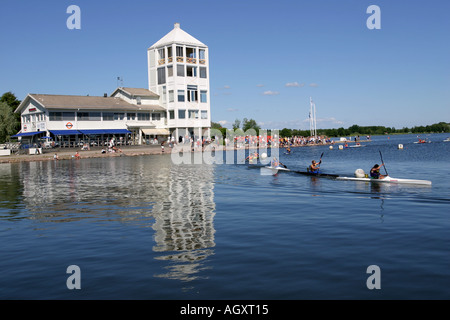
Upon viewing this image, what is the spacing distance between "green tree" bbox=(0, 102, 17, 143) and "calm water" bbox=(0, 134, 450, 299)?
57.8 meters

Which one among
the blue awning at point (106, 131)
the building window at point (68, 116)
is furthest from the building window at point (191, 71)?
the building window at point (68, 116)

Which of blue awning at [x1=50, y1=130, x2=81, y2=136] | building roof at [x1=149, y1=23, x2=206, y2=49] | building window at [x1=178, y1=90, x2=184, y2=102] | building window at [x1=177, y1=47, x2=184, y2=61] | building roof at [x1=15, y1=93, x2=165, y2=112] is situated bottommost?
blue awning at [x1=50, y1=130, x2=81, y2=136]

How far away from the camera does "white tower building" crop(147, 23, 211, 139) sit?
A: 7931cm

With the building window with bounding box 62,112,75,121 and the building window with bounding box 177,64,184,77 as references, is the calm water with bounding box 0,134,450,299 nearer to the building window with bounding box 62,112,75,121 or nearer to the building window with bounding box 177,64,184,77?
the building window with bounding box 62,112,75,121

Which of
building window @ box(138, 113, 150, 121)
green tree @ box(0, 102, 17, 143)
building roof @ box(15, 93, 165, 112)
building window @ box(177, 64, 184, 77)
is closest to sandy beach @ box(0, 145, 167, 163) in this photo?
building window @ box(138, 113, 150, 121)

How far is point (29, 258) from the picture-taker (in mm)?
11695

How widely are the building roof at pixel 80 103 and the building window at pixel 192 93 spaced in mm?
7145

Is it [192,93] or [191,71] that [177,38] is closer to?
[191,71]

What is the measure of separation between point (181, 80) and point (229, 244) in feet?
231

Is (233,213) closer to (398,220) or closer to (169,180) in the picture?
(398,220)

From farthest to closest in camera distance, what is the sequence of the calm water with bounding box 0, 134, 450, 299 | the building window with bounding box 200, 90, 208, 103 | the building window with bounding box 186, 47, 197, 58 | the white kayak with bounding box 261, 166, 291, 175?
the building window with bounding box 200, 90, 208, 103 < the building window with bounding box 186, 47, 197, 58 < the white kayak with bounding box 261, 166, 291, 175 < the calm water with bounding box 0, 134, 450, 299

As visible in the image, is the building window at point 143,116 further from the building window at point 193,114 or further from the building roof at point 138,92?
the building window at point 193,114

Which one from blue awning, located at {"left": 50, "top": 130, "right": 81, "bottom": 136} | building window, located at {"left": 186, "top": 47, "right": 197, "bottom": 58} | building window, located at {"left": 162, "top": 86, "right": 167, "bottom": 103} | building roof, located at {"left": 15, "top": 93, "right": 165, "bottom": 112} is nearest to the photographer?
blue awning, located at {"left": 50, "top": 130, "right": 81, "bottom": 136}

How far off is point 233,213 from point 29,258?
8569mm
